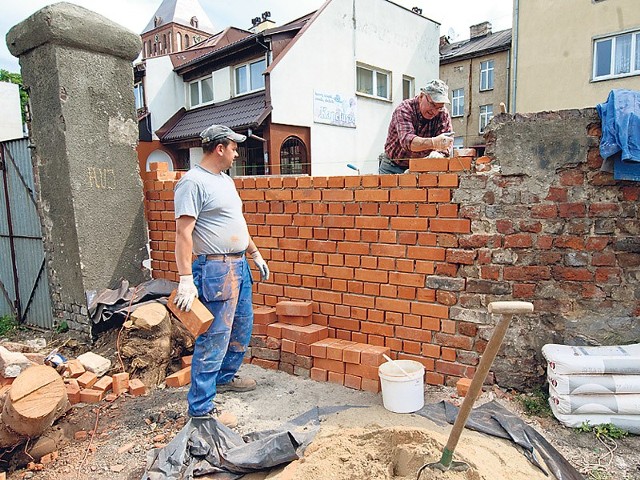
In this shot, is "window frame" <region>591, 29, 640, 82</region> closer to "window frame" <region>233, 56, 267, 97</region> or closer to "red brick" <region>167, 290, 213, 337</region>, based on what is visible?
"window frame" <region>233, 56, 267, 97</region>

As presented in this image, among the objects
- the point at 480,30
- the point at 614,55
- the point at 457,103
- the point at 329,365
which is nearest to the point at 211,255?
the point at 329,365

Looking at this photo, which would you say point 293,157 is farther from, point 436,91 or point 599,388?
point 599,388

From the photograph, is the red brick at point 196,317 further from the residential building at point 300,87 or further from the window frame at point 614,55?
the window frame at point 614,55

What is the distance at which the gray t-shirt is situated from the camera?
295cm

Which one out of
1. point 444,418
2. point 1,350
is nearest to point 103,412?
point 1,350

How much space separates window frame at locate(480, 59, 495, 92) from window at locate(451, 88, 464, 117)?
52.1 inches

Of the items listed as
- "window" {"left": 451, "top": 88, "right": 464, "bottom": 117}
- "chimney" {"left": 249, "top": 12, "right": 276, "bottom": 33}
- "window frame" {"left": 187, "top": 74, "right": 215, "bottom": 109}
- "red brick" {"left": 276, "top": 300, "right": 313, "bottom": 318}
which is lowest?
"red brick" {"left": 276, "top": 300, "right": 313, "bottom": 318}

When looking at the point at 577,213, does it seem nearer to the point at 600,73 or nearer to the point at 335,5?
the point at 335,5

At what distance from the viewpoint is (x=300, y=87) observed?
1341 centimetres

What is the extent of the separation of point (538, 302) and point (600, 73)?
15.1 meters

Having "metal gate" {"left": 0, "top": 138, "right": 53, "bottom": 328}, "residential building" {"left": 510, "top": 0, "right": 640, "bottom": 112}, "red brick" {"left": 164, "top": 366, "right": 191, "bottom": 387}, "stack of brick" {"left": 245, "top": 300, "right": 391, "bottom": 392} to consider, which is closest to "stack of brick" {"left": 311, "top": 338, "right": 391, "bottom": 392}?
"stack of brick" {"left": 245, "top": 300, "right": 391, "bottom": 392}

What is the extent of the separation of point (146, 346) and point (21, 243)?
2.58 m

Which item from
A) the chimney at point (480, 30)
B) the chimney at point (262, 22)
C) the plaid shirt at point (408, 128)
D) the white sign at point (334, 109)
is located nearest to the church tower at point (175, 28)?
the chimney at point (262, 22)

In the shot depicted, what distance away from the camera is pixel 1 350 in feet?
11.6
